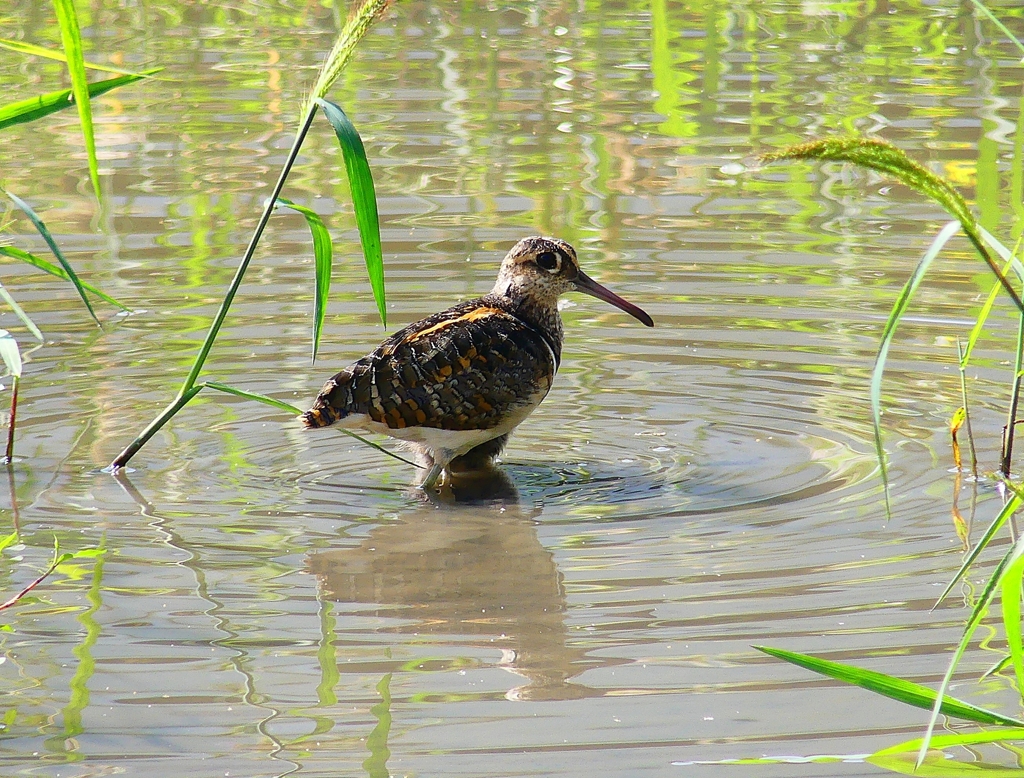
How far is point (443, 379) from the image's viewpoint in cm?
641

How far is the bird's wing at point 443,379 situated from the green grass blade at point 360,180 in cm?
124

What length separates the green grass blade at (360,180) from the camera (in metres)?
4.73

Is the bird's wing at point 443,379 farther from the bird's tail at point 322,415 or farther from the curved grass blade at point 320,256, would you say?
the curved grass blade at point 320,256

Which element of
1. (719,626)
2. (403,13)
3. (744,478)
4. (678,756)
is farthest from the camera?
(403,13)

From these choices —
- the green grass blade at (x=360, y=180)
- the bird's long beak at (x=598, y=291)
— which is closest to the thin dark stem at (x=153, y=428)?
the green grass blade at (x=360, y=180)

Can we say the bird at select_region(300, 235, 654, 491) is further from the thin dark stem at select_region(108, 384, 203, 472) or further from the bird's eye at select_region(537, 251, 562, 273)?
the thin dark stem at select_region(108, 384, 203, 472)

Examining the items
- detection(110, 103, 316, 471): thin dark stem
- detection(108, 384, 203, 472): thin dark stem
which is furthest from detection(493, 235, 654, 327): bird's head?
detection(108, 384, 203, 472): thin dark stem

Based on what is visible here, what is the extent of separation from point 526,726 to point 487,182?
682 centimetres

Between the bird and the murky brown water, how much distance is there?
0.72 feet

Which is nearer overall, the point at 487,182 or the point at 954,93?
the point at 487,182

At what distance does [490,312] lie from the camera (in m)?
6.78

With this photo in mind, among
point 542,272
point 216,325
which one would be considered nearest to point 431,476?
point 542,272

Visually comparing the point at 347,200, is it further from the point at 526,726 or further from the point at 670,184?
the point at 526,726

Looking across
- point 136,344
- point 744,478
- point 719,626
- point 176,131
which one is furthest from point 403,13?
point 719,626
